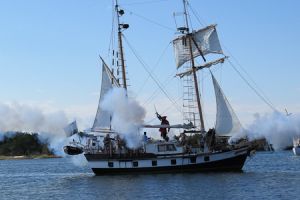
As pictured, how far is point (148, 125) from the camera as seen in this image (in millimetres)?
54719

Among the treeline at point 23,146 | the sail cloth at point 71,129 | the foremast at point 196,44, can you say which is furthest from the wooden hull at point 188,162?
the treeline at point 23,146

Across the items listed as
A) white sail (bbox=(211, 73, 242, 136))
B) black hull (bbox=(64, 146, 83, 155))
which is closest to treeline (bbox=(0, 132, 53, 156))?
black hull (bbox=(64, 146, 83, 155))

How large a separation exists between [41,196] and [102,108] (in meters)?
18.0

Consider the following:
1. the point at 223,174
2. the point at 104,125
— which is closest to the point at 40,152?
the point at 104,125

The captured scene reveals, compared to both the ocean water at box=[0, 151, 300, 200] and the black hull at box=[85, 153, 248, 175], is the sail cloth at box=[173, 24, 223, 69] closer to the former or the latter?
the black hull at box=[85, 153, 248, 175]

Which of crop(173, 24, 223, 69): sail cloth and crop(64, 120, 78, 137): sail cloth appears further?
crop(173, 24, 223, 69): sail cloth

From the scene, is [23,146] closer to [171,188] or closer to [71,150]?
[71,150]

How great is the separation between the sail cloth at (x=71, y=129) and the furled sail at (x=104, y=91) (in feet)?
8.03

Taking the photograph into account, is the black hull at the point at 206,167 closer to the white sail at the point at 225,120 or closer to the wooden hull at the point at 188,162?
the wooden hull at the point at 188,162

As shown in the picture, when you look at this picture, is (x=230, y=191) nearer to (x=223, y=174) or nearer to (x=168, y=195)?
(x=168, y=195)

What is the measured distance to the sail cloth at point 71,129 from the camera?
2189 inches

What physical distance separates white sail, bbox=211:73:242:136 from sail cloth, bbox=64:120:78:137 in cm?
1801

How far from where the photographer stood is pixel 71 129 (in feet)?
183

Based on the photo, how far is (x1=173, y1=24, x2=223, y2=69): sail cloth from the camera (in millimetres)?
60062
